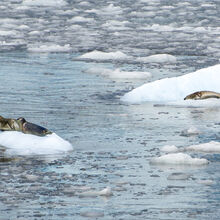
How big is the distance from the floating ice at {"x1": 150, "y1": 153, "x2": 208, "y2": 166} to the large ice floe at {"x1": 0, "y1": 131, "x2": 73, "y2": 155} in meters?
1.16

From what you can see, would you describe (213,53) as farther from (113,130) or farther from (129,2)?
(129,2)

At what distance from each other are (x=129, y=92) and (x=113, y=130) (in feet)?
9.10

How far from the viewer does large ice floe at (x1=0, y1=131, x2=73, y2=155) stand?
978 centimetres

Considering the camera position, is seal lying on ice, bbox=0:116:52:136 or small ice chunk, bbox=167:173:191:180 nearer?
small ice chunk, bbox=167:173:191:180

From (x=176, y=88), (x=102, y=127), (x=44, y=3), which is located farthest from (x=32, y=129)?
(x=44, y=3)

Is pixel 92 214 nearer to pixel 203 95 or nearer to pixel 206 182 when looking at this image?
pixel 206 182

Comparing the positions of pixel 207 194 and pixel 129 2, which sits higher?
pixel 207 194

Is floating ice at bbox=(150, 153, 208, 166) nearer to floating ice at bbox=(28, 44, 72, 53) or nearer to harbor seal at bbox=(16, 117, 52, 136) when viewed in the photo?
harbor seal at bbox=(16, 117, 52, 136)

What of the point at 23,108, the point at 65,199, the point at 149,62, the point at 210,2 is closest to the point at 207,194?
the point at 65,199

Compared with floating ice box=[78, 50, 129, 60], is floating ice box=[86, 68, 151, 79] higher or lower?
higher

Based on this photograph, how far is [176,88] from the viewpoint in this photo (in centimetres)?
1389

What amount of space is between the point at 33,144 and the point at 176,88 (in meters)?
4.41

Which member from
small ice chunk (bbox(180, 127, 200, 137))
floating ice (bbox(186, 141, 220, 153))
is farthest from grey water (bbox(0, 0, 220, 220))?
floating ice (bbox(186, 141, 220, 153))

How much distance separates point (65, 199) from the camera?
785 centimetres
